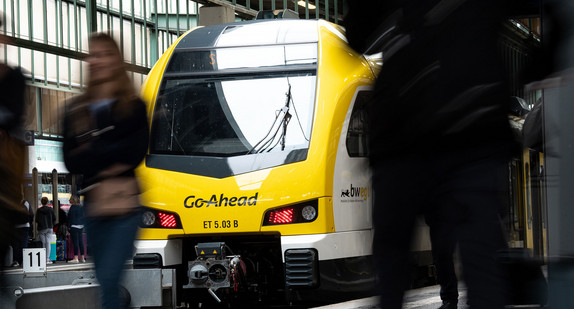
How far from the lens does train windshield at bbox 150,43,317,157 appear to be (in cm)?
912

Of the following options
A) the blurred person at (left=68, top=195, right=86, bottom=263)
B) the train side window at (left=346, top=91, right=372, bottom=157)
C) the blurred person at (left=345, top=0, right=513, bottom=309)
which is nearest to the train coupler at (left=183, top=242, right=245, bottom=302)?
the train side window at (left=346, top=91, right=372, bottom=157)

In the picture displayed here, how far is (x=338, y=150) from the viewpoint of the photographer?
8.97 m

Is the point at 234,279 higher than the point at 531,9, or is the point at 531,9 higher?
the point at 531,9

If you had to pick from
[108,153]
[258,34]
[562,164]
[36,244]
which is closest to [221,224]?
[258,34]

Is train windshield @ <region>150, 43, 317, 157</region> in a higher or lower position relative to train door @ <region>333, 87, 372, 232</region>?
higher

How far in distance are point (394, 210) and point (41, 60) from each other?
3218cm

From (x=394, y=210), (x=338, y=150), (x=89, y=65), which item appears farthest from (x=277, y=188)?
(x=394, y=210)

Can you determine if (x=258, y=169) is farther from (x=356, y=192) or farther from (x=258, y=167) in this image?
(x=356, y=192)

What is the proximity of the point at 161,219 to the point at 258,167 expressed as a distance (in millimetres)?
1040

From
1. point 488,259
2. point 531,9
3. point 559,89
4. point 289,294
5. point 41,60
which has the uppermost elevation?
point 41,60

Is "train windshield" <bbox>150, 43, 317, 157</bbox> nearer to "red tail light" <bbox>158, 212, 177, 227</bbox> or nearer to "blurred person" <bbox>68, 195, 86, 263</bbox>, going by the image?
"red tail light" <bbox>158, 212, 177, 227</bbox>

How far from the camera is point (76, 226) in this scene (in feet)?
75.6

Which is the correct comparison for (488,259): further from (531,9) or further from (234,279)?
(234,279)

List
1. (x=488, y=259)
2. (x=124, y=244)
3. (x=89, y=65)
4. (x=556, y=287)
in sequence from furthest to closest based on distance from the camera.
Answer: (x=89, y=65), (x=124, y=244), (x=556, y=287), (x=488, y=259)
